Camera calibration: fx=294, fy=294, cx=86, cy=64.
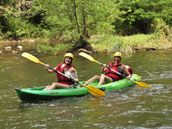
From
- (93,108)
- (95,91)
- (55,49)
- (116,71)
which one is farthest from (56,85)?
(55,49)

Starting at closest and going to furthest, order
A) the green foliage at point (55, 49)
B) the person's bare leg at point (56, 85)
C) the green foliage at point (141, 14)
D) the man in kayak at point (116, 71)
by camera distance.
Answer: the person's bare leg at point (56, 85) < the man in kayak at point (116, 71) < the green foliage at point (55, 49) < the green foliage at point (141, 14)

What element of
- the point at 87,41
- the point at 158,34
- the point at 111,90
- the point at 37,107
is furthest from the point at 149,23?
the point at 37,107

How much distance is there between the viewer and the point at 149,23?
21.7m

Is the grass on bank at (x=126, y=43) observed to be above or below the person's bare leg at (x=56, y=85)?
below

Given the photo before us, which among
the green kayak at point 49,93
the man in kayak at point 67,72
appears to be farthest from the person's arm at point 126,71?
the man in kayak at point 67,72

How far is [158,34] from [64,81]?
9941mm

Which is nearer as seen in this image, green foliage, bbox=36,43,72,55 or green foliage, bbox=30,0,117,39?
green foliage, bbox=30,0,117,39

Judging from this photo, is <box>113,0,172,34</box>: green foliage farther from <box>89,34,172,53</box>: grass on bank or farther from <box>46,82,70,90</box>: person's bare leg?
<box>46,82,70,90</box>: person's bare leg

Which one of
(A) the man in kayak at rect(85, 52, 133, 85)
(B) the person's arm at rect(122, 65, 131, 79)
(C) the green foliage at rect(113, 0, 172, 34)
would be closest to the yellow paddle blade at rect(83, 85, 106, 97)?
(A) the man in kayak at rect(85, 52, 133, 85)

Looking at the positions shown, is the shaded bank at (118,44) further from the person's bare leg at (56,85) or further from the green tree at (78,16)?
the person's bare leg at (56,85)

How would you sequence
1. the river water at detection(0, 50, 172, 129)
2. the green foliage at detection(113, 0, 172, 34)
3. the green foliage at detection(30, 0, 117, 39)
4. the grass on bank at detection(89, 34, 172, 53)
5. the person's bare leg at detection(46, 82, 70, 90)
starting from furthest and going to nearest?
the green foliage at detection(113, 0, 172, 34), the green foliage at detection(30, 0, 117, 39), the grass on bank at detection(89, 34, 172, 53), the person's bare leg at detection(46, 82, 70, 90), the river water at detection(0, 50, 172, 129)

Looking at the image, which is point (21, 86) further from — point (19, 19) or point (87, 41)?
point (19, 19)

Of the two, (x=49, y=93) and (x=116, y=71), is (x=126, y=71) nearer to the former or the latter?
(x=116, y=71)

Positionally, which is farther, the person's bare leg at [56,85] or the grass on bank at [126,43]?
the grass on bank at [126,43]
